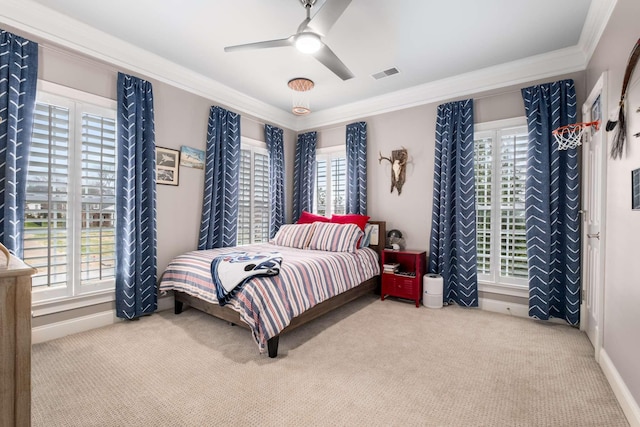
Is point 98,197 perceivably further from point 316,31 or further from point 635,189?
point 635,189

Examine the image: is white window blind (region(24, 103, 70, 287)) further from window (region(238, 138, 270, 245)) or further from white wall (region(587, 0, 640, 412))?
white wall (region(587, 0, 640, 412))

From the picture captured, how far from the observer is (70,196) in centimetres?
280

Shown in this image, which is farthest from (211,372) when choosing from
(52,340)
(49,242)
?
(49,242)

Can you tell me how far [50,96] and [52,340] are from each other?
2.18 meters

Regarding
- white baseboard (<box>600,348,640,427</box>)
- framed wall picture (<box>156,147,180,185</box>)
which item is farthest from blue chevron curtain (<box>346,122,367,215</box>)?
white baseboard (<box>600,348,640,427</box>)

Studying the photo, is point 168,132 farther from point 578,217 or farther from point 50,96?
point 578,217

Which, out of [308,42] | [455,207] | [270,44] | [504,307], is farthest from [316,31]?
[504,307]

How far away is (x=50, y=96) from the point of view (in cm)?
269

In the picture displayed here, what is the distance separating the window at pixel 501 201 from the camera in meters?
3.40

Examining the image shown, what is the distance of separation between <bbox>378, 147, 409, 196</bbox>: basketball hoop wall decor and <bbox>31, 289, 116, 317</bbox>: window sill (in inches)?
144

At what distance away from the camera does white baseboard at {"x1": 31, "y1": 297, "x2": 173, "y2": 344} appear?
2631mm

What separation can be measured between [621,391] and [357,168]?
3.49m

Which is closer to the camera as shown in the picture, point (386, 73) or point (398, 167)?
point (386, 73)

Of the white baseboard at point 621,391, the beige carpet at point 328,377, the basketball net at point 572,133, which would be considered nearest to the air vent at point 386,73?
the basketball net at point 572,133
